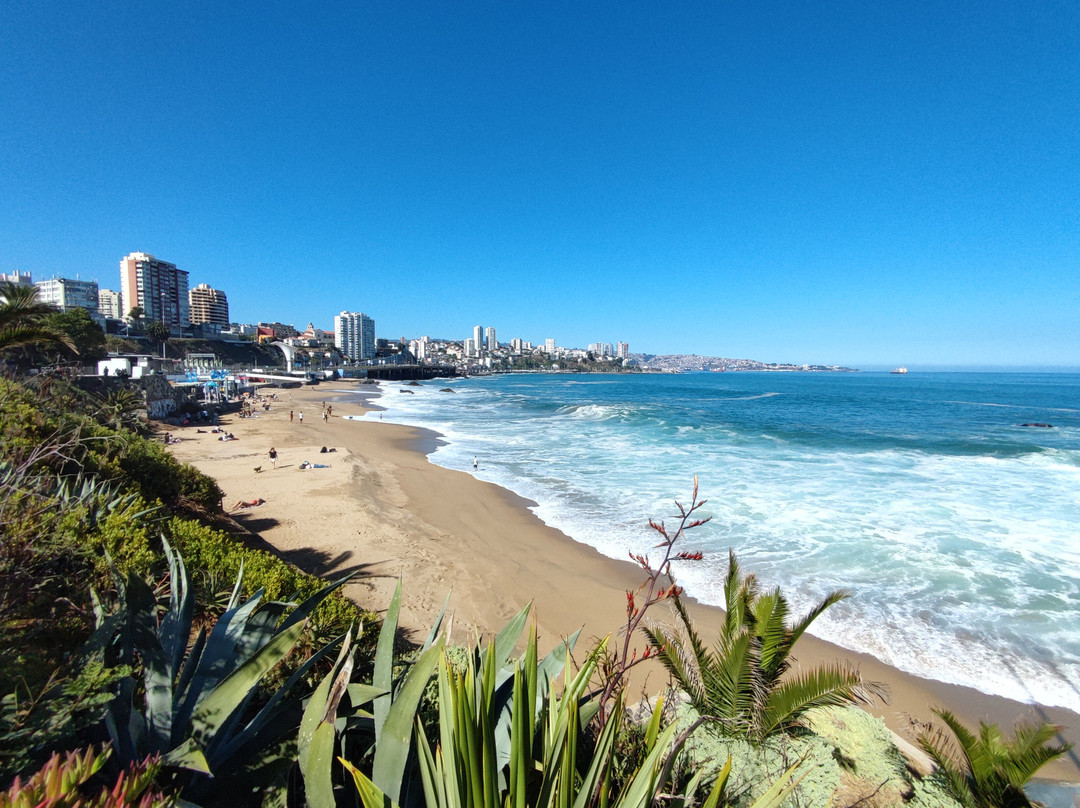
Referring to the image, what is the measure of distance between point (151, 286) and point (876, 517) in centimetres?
13657

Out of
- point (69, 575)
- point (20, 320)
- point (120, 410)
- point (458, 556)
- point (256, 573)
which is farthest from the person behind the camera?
point (120, 410)

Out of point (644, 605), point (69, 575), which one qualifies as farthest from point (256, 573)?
point (644, 605)

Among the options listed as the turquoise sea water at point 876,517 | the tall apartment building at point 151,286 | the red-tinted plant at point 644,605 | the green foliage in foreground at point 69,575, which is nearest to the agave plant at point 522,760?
the red-tinted plant at point 644,605

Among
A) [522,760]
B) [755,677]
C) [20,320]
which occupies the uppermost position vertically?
[20,320]

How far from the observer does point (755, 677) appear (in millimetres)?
3781

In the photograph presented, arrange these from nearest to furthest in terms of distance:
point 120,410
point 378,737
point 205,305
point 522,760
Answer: point 522,760
point 378,737
point 120,410
point 205,305

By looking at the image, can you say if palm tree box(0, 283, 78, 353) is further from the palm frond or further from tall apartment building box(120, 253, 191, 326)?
tall apartment building box(120, 253, 191, 326)

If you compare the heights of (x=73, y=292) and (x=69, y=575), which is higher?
(x=73, y=292)

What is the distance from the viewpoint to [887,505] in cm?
1362

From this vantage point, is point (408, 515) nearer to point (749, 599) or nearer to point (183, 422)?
point (749, 599)

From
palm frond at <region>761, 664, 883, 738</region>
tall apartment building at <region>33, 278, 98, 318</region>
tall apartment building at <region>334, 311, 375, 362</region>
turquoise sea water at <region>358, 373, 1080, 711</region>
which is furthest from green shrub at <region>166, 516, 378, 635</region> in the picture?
tall apartment building at <region>334, 311, 375, 362</region>

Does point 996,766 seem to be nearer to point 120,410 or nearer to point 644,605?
point 644,605

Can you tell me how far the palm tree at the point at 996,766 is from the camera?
10.2ft

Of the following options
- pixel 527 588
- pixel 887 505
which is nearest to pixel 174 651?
pixel 527 588
